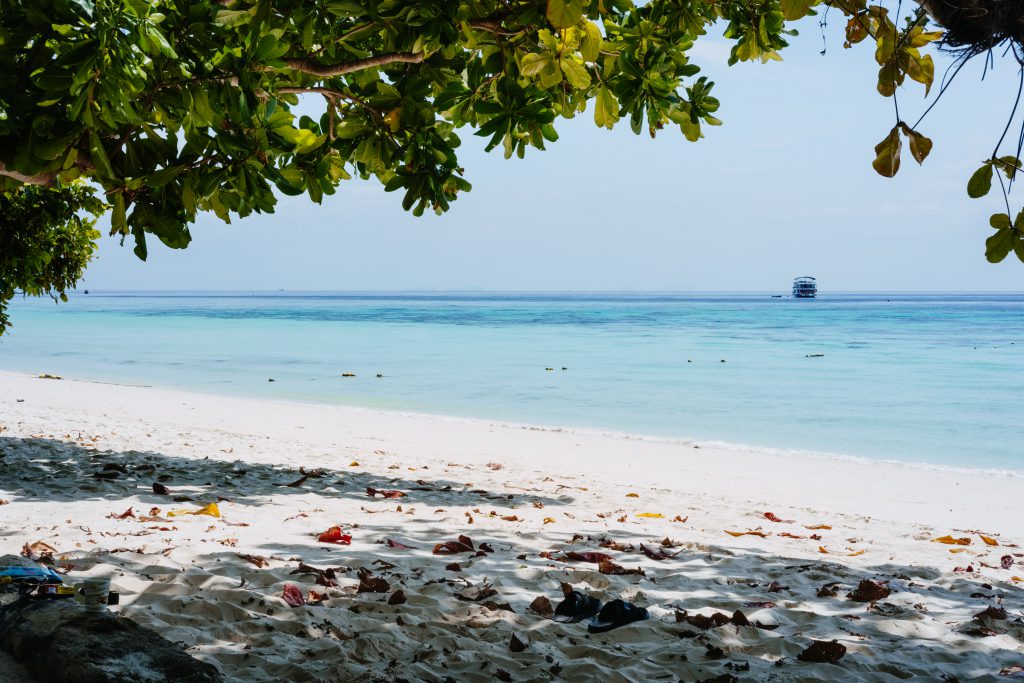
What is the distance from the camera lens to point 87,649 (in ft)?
7.76

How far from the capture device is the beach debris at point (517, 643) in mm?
3100

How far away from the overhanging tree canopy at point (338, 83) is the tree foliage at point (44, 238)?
5025mm

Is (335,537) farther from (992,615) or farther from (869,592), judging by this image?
(992,615)

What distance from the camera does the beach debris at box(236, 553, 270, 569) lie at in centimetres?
391

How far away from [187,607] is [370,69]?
255 cm

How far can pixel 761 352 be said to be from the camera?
97.2 feet

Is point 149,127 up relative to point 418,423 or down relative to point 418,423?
up

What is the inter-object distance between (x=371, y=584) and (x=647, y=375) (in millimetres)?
19200

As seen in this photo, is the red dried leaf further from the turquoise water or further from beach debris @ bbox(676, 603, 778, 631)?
the turquoise water

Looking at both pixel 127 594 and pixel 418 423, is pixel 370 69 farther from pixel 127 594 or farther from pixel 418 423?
pixel 418 423

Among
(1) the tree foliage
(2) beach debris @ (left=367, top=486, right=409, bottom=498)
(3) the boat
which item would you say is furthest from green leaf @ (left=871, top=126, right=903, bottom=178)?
(3) the boat

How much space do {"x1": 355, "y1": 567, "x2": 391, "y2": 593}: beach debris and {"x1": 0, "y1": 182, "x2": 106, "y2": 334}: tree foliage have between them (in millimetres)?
5640

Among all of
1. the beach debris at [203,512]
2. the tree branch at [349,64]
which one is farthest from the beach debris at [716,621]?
the beach debris at [203,512]

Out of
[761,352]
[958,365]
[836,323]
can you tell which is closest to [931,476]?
[958,365]
